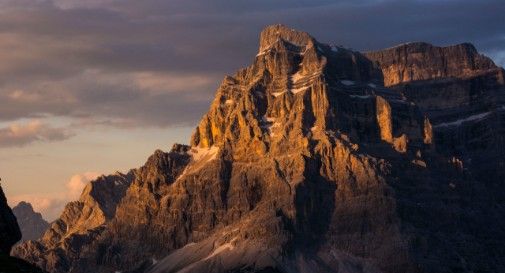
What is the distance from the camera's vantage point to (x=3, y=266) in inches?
5896

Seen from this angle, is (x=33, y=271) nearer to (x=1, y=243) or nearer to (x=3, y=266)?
(x=3, y=266)

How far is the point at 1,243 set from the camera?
17238cm

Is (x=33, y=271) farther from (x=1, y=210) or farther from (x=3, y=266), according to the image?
(x=1, y=210)

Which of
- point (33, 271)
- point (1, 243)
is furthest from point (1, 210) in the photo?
point (33, 271)

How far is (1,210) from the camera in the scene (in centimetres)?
17312

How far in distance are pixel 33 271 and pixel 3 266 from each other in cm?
438

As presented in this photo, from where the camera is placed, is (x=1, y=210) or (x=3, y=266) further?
(x=1, y=210)

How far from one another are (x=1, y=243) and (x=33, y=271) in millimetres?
19743

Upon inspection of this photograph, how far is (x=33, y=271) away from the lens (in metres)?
154

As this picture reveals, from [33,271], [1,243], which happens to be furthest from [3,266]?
[1,243]

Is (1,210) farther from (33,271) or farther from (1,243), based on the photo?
(33,271)

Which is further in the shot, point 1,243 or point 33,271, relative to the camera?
point 1,243

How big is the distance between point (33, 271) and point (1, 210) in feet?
68.8
